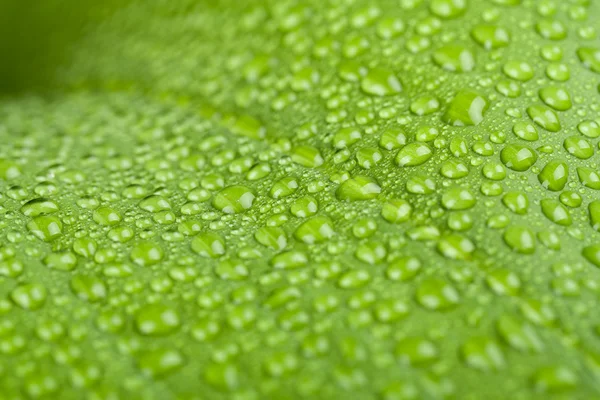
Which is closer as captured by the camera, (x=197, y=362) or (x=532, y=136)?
(x=197, y=362)

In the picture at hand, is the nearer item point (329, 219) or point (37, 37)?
point (329, 219)

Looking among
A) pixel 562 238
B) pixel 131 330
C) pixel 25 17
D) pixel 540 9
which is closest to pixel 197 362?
pixel 131 330

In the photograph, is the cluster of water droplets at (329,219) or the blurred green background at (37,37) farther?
the blurred green background at (37,37)

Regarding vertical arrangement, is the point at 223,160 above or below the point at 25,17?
below

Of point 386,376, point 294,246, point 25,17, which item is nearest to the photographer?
point 386,376

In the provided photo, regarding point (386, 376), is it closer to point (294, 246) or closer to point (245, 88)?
point (294, 246)

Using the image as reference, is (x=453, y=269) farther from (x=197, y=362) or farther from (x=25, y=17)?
(x=25, y=17)

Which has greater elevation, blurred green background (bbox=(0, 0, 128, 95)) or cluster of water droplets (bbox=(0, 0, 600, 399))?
blurred green background (bbox=(0, 0, 128, 95))

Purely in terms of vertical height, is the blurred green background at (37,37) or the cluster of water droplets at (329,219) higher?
the blurred green background at (37,37)

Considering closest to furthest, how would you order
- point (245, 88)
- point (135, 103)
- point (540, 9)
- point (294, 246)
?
point (294, 246) < point (540, 9) < point (245, 88) < point (135, 103)

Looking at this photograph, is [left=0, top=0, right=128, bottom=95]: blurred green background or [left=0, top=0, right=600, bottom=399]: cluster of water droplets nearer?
[left=0, top=0, right=600, bottom=399]: cluster of water droplets
